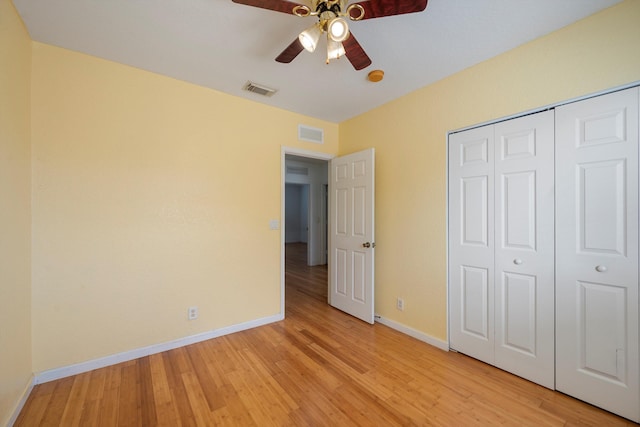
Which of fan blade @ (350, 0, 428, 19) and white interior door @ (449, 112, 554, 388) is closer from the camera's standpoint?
fan blade @ (350, 0, 428, 19)

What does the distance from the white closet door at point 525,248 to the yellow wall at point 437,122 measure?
241 mm

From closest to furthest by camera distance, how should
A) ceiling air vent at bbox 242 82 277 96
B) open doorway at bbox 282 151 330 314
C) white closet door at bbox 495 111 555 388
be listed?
white closet door at bbox 495 111 555 388, ceiling air vent at bbox 242 82 277 96, open doorway at bbox 282 151 330 314

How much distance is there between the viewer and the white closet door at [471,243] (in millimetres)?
2141

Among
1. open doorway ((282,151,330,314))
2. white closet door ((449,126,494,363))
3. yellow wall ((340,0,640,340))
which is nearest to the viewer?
yellow wall ((340,0,640,340))

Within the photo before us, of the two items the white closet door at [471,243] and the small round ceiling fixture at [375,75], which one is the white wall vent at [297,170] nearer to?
the small round ceiling fixture at [375,75]

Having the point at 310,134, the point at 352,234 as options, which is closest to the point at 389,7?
the point at 310,134

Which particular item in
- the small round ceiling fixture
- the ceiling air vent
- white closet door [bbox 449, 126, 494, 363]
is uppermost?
the ceiling air vent

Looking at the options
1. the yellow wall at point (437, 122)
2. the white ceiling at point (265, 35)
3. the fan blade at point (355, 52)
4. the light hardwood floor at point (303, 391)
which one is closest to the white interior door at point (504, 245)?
the yellow wall at point (437, 122)

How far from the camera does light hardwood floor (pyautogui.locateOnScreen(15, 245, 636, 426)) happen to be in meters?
1.56

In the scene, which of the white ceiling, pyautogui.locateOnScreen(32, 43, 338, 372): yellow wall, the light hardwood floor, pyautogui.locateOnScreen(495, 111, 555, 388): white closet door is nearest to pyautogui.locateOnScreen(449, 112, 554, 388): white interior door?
pyautogui.locateOnScreen(495, 111, 555, 388): white closet door

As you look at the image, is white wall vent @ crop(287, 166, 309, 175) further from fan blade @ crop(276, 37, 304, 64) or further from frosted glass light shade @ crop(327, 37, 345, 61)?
frosted glass light shade @ crop(327, 37, 345, 61)

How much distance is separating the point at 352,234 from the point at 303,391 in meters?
1.81

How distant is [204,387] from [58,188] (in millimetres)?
1920

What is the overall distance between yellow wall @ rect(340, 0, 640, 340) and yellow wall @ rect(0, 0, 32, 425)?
9.91 feet
